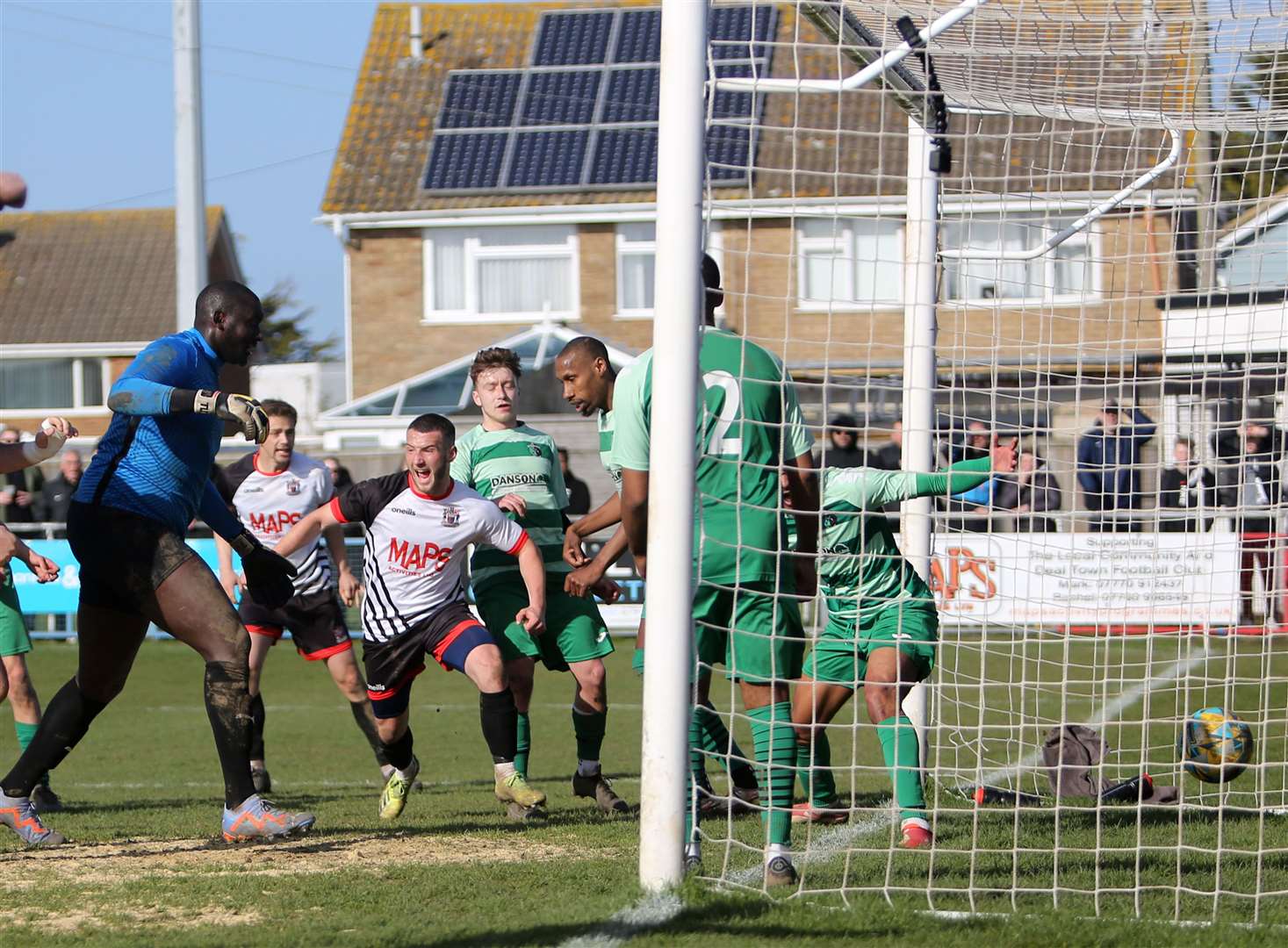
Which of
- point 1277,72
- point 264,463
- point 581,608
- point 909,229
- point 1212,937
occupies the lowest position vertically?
point 1212,937

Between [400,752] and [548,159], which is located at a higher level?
[548,159]

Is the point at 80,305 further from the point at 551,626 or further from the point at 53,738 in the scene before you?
the point at 53,738

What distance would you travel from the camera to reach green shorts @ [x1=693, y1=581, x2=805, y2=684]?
220 inches

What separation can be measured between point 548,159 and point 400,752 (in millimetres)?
23673

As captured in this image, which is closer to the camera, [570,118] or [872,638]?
[872,638]

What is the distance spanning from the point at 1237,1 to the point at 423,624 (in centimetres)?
427

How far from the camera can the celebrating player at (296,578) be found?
357 inches

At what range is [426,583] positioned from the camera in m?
7.17

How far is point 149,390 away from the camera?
18.9 feet

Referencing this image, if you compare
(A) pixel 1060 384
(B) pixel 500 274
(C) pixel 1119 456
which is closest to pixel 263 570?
(A) pixel 1060 384

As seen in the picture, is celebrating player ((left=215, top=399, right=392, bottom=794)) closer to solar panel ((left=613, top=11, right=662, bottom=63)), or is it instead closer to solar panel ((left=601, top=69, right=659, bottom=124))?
solar panel ((left=601, top=69, right=659, bottom=124))

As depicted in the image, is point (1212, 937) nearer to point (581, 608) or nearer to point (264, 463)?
point (581, 608)

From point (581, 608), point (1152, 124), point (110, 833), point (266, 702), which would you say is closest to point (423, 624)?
point (581, 608)

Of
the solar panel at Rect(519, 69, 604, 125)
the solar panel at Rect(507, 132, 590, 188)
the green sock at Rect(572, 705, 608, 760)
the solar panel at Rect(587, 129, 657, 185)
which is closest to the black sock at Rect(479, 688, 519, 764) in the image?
the green sock at Rect(572, 705, 608, 760)
